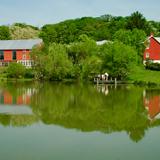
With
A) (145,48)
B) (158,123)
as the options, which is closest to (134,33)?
(145,48)

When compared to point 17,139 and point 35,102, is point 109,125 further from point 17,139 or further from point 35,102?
point 35,102

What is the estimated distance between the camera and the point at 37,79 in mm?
53625

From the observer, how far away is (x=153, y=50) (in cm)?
5972

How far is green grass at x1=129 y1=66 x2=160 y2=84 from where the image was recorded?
45044 millimetres

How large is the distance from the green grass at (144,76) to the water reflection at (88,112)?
1364cm

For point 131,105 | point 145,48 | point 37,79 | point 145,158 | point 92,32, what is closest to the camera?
point 145,158

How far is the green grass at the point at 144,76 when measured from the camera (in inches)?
1773

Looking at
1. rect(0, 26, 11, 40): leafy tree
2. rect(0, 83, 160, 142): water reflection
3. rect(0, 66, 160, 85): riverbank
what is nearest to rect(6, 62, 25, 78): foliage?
rect(0, 66, 160, 85): riverbank

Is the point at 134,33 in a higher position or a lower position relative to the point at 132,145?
higher

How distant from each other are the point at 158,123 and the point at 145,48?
4128cm

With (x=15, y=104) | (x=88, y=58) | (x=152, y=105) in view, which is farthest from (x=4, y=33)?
(x=152, y=105)

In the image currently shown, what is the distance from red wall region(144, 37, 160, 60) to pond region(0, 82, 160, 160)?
3174 cm

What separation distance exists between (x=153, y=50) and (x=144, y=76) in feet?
41.0

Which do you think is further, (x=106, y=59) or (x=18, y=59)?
(x=18, y=59)
